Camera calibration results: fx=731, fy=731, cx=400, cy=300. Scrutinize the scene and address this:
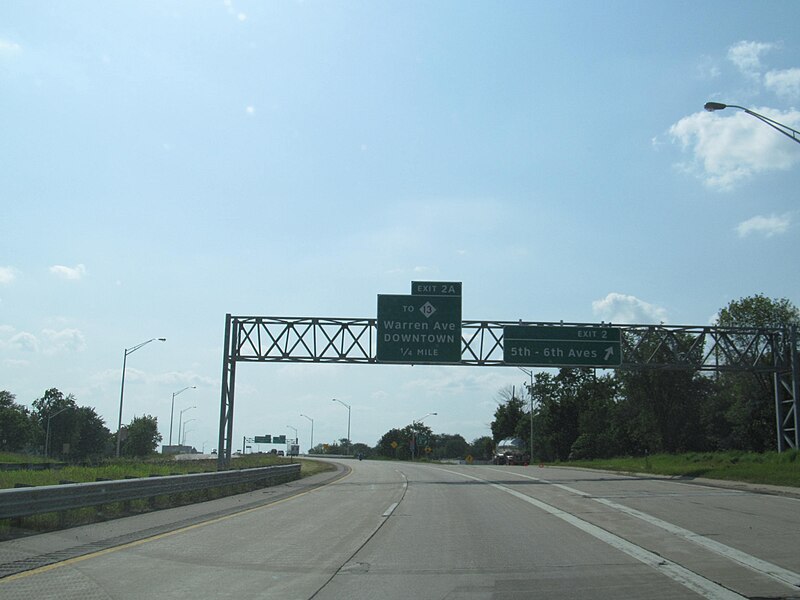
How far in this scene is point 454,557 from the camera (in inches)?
431

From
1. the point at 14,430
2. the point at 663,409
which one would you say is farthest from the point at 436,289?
the point at 14,430

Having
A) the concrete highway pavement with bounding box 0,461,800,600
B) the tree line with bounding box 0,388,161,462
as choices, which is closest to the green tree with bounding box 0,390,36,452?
the tree line with bounding box 0,388,161,462

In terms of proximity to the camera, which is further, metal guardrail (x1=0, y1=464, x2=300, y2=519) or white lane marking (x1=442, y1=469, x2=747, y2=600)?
metal guardrail (x1=0, y1=464, x2=300, y2=519)

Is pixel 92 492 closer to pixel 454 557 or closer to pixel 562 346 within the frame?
pixel 454 557

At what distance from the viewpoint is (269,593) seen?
27.4 ft

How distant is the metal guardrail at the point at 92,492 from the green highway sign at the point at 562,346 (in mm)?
17306

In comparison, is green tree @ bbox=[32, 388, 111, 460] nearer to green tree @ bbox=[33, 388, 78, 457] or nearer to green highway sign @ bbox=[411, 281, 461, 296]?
green tree @ bbox=[33, 388, 78, 457]

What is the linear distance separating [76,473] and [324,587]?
20078mm

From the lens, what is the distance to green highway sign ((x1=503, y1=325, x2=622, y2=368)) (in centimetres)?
3794

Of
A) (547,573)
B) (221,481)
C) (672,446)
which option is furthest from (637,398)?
(547,573)

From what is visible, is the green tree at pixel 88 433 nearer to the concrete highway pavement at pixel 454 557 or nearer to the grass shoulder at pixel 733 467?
the grass shoulder at pixel 733 467

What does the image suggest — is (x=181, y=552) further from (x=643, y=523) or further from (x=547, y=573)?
(x=643, y=523)

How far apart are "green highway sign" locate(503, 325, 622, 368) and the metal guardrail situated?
17306 millimetres

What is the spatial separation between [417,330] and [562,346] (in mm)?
7670
